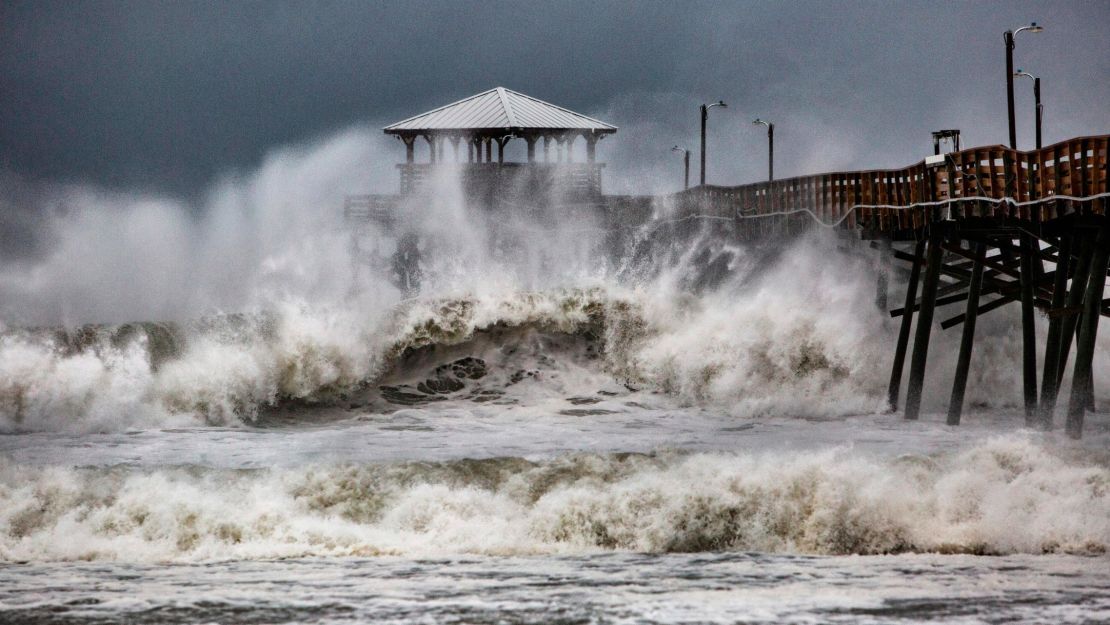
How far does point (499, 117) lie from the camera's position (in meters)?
42.2

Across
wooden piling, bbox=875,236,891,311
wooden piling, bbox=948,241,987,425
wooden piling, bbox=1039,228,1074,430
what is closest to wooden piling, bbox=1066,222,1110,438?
wooden piling, bbox=1039,228,1074,430

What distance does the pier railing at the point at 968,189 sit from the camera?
58.7 ft

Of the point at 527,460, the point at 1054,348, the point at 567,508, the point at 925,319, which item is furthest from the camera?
the point at 925,319

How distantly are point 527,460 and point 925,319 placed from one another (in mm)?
8424

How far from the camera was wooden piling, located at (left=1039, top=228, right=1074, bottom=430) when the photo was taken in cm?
1850

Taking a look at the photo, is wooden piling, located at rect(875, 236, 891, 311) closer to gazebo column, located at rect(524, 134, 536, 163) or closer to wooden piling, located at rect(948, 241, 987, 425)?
wooden piling, located at rect(948, 241, 987, 425)

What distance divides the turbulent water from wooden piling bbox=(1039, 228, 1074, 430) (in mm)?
802

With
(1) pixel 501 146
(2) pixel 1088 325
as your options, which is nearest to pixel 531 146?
(1) pixel 501 146

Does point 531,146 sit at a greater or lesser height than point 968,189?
greater

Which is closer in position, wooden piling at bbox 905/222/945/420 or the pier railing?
the pier railing

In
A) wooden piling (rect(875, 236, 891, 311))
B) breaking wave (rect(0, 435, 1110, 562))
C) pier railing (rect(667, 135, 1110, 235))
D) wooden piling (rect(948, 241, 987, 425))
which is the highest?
pier railing (rect(667, 135, 1110, 235))

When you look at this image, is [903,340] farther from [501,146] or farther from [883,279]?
[501,146]

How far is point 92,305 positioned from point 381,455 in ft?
53.5

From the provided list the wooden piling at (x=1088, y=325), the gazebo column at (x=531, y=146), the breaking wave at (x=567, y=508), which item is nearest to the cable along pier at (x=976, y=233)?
the wooden piling at (x=1088, y=325)
